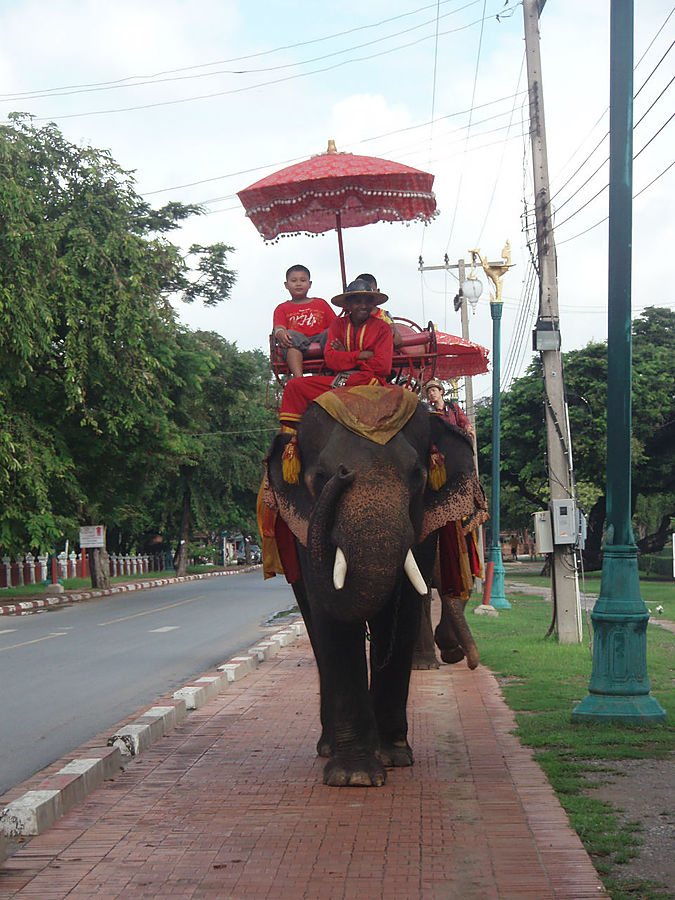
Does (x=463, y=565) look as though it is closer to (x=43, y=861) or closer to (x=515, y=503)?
(x=43, y=861)

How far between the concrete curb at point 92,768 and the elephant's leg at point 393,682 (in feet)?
5.55

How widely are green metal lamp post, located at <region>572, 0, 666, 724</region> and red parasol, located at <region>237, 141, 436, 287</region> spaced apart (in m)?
1.46

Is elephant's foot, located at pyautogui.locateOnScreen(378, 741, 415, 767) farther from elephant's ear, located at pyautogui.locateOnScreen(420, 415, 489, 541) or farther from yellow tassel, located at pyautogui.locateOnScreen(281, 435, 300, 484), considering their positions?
yellow tassel, located at pyautogui.locateOnScreen(281, 435, 300, 484)

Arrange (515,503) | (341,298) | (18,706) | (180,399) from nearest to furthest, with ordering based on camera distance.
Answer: (341,298) < (18,706) < (180,399) < (515,503)

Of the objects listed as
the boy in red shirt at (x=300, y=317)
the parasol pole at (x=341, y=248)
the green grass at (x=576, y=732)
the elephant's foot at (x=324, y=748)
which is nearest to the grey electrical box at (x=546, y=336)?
the green grass at (x=576, y=732)

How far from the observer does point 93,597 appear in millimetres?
33625

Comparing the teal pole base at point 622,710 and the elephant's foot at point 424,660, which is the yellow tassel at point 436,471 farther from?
the elephant's foot at point 424,660

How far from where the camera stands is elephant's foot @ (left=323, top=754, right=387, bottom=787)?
623cm

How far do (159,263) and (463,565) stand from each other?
85.7 ft

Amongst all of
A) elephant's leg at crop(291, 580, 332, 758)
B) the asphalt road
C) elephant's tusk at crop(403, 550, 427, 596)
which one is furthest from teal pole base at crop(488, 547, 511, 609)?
elephant's tusk at crop(403, 550, 427, 596)

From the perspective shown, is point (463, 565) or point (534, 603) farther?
point (534, 603)

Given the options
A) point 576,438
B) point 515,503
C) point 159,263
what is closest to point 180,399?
point 159,263

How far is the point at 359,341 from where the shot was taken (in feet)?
23.5

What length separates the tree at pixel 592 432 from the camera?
3966cm
